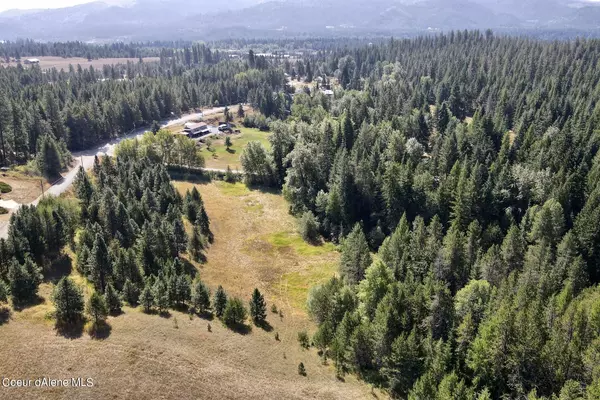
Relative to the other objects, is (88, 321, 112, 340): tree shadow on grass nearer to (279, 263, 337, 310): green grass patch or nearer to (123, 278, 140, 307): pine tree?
(123, 278, 140, 307): pine tree

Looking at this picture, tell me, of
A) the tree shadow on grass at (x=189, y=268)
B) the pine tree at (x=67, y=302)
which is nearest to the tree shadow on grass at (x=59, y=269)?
the pine tree at (x=67, y=302)

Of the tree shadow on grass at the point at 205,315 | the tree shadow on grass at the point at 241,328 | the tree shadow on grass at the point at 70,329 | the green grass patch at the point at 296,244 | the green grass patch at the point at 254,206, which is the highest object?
the tree shadow on grass at the point at 70,329

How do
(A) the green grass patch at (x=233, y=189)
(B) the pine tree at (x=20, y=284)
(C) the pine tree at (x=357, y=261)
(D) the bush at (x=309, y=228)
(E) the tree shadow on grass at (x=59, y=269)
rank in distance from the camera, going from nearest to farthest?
(B) the pine tree at (x=20, y=284), (E) the tree shadow on grass at (x=59, y=269), (C) the pine tree at (x=357, y=261), (D) the bush at (x=309, y=228), (A) the green grass patch at (x=233, y=189)

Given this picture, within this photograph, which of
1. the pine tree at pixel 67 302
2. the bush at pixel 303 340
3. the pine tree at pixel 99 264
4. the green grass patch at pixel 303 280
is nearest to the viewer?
the pine tree at pixel 67 302

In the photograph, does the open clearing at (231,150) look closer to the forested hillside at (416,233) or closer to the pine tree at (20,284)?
the forested hillside at (416,233)


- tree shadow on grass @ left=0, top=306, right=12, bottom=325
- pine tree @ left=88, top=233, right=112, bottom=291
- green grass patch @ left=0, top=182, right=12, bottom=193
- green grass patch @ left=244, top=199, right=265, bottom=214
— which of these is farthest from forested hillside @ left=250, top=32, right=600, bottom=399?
green grass patch @ left=0, top=182, right=12, bottom=193

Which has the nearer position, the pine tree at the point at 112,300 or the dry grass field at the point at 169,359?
the dry grass field at the point at 169,359
